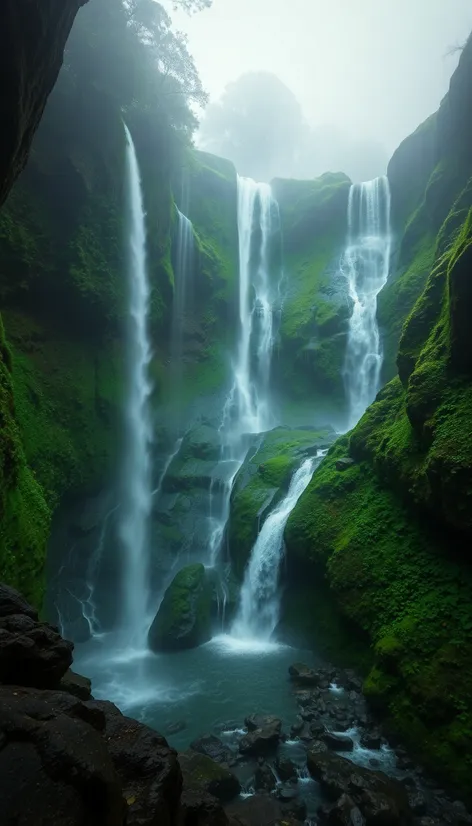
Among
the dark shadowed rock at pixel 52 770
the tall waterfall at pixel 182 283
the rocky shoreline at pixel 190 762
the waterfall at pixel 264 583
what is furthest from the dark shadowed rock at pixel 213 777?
the tall waterfall at pixel 182 283

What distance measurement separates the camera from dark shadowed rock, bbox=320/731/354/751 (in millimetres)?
7969

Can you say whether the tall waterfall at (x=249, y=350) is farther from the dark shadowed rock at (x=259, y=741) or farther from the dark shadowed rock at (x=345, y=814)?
the dark shadowed rock at (x=345, y=814)

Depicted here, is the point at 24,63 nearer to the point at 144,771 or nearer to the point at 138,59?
the point at 144,771

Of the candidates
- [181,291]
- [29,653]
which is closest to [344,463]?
[29,653]

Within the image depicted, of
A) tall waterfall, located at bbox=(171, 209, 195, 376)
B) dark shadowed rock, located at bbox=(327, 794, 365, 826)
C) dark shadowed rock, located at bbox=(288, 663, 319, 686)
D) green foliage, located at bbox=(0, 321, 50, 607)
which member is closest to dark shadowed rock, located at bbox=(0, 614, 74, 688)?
dark shadowed rock, located at bbox=(327, 794, 365, 826)

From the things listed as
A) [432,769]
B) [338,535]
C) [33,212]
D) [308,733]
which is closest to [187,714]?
[308,733]

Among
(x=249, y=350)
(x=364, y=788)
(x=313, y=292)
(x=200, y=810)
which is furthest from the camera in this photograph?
(x=313, y=292)

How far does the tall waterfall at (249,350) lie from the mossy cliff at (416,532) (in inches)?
211

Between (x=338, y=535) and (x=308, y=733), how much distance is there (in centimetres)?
517

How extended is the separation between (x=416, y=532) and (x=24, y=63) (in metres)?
11.0

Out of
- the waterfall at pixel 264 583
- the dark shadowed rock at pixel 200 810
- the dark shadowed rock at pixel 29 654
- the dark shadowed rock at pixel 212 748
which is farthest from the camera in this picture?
the waterfall at pixel 264 583

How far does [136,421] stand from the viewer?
2109 cm

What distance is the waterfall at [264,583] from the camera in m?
13.7

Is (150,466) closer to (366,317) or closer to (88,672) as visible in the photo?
(88,672)
